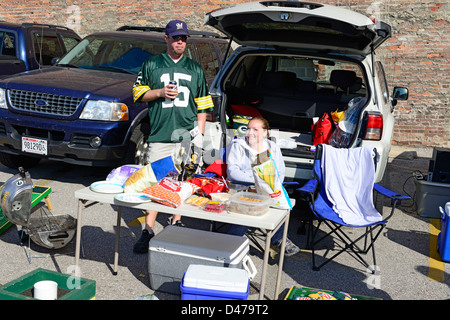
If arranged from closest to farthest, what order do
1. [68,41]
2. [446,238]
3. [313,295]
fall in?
[313,295] < [446,238] < [68,41]

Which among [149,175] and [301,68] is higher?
[301,68]

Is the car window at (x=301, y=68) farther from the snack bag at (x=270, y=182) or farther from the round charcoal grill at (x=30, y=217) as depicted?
the round charcoal grill at (x=30, y=217)

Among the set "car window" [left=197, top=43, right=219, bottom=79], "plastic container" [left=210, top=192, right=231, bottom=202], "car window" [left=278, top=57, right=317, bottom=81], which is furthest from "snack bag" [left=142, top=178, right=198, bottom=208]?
"car window" [left=197, top=43, right=219, bottom=79]

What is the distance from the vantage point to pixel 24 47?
886 cm

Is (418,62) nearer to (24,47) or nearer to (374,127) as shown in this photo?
(374,127)

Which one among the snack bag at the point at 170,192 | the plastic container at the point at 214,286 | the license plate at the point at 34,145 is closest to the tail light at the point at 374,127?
the snack bag at the point at 170,192

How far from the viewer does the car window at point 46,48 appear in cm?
909

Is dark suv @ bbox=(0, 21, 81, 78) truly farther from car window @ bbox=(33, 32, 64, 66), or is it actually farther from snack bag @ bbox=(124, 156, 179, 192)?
snack bag @ bbox=(124, 156, 179, 192)

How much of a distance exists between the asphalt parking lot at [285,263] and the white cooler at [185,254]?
0.14 meters

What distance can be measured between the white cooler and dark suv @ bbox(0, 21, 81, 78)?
5821 millimetres

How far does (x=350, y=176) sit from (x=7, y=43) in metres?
6.49

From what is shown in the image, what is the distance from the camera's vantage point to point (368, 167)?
5121 mm

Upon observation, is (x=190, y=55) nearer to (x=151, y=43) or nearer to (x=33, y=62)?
(x=151, y=43)

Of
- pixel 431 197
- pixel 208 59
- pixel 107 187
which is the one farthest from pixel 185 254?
pixel 208 59
